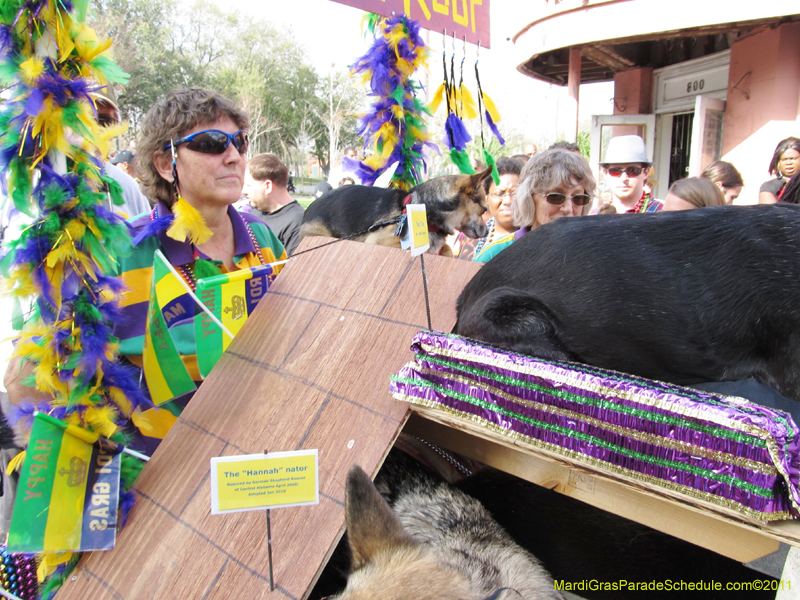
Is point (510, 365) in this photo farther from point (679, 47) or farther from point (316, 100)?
point (316, 100)

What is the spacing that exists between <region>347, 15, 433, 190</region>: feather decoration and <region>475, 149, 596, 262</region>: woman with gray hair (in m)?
1.17

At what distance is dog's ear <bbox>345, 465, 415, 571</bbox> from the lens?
3.44 ft

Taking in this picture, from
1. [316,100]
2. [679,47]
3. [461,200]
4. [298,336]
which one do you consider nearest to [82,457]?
[298,336]

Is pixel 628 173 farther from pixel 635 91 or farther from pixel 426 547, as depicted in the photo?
pixel 635 91

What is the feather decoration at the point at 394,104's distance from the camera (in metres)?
3.19

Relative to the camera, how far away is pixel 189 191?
6.69ft

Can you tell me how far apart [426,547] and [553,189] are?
1.83 m

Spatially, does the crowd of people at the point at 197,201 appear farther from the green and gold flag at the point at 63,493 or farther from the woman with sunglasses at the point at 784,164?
the woman with sunglasses at the point at 784,164

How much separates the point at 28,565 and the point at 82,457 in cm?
54

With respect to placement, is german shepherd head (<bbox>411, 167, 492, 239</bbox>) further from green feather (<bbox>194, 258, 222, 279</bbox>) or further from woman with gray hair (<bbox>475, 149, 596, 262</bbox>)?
green feather (<bbox>194, 258, 222, 279</bbox>)

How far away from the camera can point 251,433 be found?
55.9 inches

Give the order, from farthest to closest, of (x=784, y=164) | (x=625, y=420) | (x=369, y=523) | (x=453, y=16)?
(x=784, y=164), (x=453, y=16), (x=369, y=523), (x=625, y=420)

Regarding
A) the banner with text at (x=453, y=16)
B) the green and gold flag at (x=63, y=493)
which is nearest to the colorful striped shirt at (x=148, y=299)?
the green and gold flag at (x=63, y=493)

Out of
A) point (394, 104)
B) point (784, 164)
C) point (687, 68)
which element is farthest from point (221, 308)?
point (687, 68)
